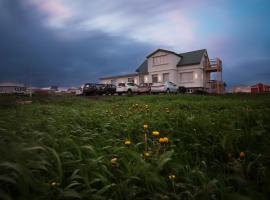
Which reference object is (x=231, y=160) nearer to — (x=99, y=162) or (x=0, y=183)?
(x=99, y=162)

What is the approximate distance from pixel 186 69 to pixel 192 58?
2.22m

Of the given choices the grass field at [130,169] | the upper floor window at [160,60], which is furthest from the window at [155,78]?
the grass field at [130,169]

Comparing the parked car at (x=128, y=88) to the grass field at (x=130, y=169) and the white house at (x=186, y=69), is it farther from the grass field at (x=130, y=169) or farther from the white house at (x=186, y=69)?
the grass field at (x=130, y=169)

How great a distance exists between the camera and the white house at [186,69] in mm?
35781

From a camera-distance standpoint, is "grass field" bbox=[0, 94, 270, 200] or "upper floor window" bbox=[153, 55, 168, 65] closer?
"grass field" bbox=[0, 94, 270, 200]

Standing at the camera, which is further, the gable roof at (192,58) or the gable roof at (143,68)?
the gable roof at (143,68)

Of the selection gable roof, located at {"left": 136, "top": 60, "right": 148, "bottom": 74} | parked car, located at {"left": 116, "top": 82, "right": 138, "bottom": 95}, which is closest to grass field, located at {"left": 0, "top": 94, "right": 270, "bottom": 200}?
parked car, located at {"left": 116, "top": 82, "right": 138, "bottom": 95}

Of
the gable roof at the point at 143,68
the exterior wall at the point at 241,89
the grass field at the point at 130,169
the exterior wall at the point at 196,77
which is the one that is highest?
the gable roof at the point at 143,68

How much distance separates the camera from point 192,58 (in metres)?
37.3

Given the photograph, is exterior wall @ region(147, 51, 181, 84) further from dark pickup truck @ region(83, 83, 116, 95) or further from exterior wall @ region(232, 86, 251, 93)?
dark pickup truck @ region(83, 83, 116, 95)

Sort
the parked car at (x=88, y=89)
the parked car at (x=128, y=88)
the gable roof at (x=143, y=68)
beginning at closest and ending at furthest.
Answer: the parked car at (x=128, y=88)
the parked car at (x=88, y=89)
the gable roof at (x=143, y=68)

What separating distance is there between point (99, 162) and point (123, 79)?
4542cm

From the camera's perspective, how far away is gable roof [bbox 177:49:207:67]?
3621cm

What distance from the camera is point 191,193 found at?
1.89m
